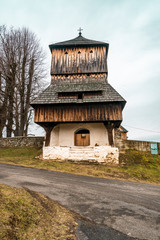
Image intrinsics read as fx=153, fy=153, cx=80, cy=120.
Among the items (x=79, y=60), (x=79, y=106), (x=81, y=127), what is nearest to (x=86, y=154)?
(x=81, y=127)

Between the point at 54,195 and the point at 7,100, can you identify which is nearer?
the point at 54,195

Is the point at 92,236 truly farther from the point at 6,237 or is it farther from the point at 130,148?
the point at 130,148

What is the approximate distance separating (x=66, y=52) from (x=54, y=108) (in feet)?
21.5

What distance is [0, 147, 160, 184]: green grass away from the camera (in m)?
8.93

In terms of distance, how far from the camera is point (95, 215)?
146 inches

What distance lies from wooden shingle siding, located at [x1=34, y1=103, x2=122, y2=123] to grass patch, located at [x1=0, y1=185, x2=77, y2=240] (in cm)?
885

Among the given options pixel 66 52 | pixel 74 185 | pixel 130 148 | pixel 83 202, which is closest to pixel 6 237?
pixel 83 202

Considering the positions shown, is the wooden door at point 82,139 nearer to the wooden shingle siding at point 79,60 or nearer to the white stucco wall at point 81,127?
the white stucco wall at point 81,127

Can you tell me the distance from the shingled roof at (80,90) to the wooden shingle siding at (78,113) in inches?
17.1

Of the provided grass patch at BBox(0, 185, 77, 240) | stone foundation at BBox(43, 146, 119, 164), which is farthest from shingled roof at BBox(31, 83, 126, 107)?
grass patch at BBox(0, 185, 77, 240)

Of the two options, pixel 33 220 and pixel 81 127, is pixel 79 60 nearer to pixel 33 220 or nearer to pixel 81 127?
pixel 81 127

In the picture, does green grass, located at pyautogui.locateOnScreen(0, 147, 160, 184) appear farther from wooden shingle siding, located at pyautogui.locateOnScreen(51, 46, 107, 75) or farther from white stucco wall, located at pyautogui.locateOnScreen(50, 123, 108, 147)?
wooden shingle siding, located at pyautogui.locateOnScreen(51, 46, 107, 75)

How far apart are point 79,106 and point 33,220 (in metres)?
10.2

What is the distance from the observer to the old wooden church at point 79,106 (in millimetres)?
12133
